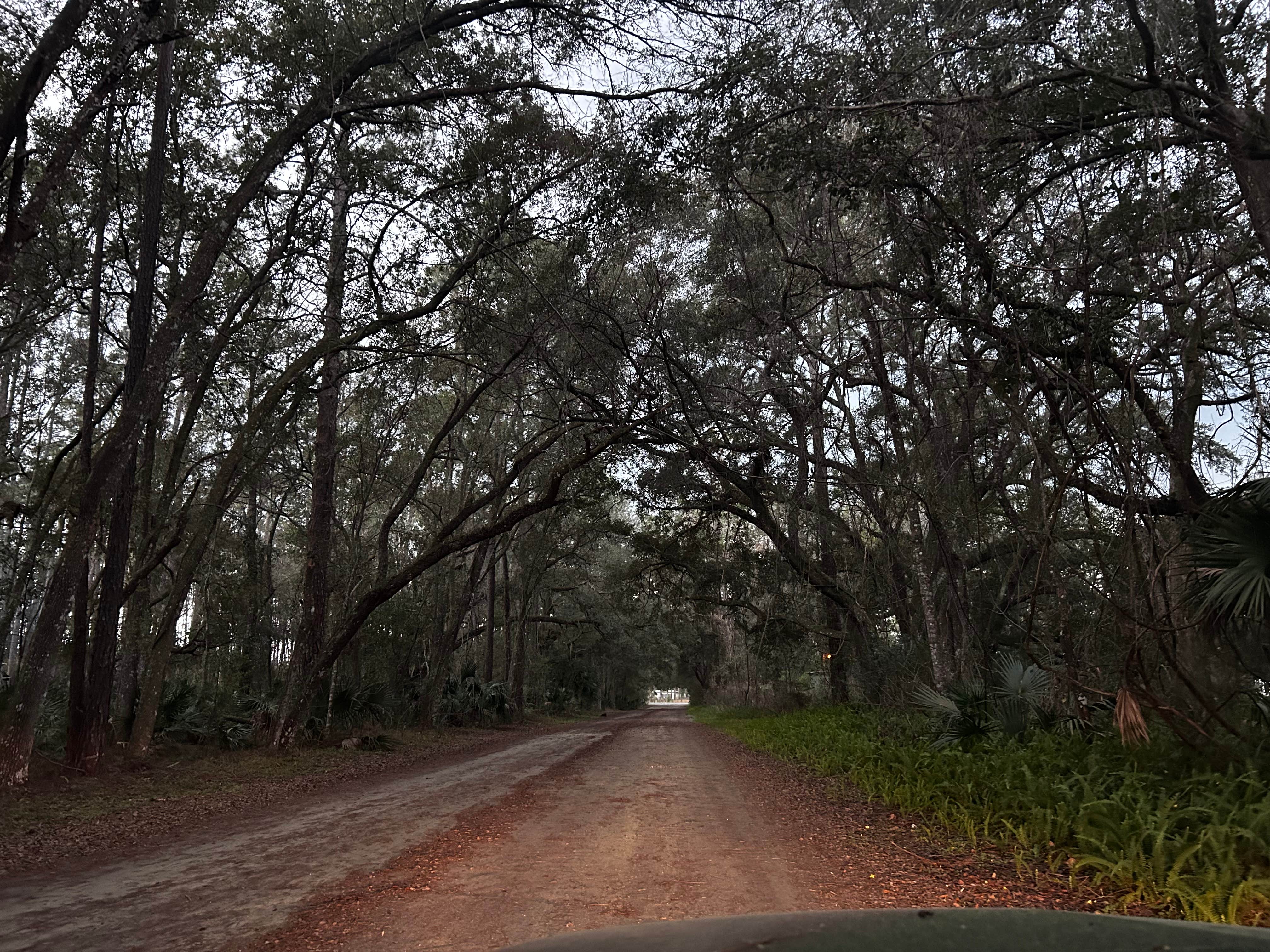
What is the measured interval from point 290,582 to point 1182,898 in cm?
3645

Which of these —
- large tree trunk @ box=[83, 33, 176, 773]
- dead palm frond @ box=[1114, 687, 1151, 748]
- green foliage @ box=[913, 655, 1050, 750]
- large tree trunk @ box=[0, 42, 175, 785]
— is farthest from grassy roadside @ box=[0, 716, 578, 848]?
dead palm frond @ box=[1114, 687, 1151, 748]

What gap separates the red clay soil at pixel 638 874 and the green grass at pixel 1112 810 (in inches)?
12.6

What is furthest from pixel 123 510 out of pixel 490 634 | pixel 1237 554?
pixel 490 634

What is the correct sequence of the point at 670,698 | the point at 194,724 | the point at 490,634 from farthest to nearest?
the point at 670,698
the point at 490,634
the point at 194,724

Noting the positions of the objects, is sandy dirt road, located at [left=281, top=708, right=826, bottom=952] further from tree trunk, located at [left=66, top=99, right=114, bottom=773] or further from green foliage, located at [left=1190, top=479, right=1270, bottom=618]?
tree trunk, located at [left=66, top=99, right=114, bottom=773]

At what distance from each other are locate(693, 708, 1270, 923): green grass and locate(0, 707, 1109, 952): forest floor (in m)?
0.31

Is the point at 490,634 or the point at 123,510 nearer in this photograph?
the point at 123,510

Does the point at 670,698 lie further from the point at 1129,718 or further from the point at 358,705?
the point at 1129,718

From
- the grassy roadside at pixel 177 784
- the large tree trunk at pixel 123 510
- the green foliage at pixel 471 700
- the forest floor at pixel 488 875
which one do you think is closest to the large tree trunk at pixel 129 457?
the large tree trunk at pixel 123 510

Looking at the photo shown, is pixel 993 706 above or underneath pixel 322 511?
underneath

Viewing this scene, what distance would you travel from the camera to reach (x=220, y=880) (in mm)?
4844

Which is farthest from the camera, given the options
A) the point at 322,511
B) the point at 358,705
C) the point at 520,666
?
the point at 520,666

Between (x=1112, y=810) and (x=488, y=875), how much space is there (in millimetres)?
4214

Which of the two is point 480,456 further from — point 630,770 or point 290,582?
point 290,582
